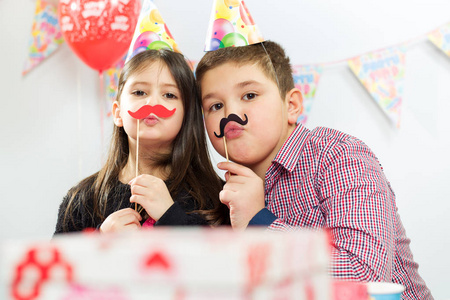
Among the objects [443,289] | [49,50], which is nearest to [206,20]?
[49,50]

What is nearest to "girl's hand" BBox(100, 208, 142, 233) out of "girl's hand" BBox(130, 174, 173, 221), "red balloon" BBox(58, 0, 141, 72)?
"girl's hand" BBox(130, 174, 173, 221)

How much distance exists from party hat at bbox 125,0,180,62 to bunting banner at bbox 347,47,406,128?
1059 mm

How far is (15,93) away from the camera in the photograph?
2.40 meters

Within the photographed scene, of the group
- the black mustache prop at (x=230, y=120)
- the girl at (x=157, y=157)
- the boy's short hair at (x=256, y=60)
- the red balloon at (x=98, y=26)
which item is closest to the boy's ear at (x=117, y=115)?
the girl at (x=157, y=157)

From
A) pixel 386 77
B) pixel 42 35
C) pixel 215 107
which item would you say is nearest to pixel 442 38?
pixel 386 77

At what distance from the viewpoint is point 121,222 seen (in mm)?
1059

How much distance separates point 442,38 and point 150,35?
4.34 ft

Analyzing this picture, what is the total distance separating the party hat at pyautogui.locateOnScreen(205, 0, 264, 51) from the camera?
1.26 m

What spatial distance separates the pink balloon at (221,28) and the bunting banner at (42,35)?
1.42m

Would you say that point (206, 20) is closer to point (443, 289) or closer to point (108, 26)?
point (108, 26)

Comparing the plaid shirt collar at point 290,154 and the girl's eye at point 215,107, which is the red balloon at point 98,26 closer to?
the girl's eye at point 215,107

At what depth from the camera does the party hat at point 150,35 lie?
136 centimetres

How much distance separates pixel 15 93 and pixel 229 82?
62.1 inches

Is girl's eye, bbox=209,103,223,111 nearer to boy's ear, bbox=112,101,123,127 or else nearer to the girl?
the girl
